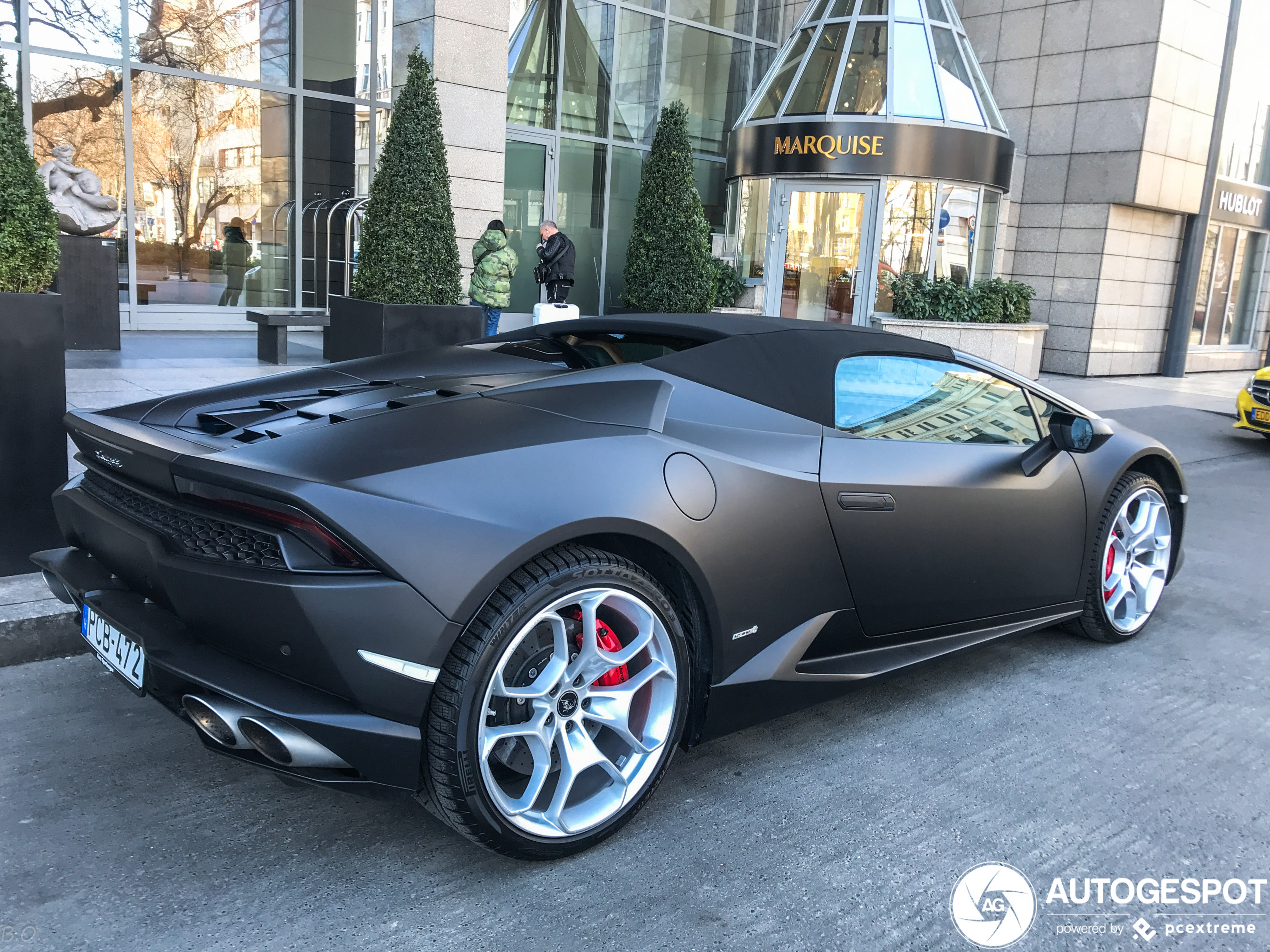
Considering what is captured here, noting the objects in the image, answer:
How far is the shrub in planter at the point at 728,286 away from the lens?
1611cm

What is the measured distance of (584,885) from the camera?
256cm

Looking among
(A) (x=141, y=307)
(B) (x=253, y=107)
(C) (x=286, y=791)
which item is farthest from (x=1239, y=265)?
(C) (x=286, y=791)

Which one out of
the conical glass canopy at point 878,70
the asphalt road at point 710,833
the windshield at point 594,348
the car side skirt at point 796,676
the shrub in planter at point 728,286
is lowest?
the asphalt road at point 710,833

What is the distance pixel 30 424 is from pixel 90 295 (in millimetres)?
7591

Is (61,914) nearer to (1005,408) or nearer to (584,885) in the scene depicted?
→ (584,885)

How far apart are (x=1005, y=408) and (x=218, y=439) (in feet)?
9.29

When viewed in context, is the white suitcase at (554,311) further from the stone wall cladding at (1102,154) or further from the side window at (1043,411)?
the stone wall cladding at (1102,154)

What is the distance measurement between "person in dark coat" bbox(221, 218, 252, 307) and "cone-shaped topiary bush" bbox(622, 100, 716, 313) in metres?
5.66

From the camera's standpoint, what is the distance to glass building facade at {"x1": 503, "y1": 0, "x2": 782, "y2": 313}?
16453 mm

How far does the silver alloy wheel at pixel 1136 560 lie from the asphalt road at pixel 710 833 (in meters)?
0.48

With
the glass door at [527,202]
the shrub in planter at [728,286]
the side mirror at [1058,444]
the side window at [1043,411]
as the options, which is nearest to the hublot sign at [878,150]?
the shrub in planter at [728,286]

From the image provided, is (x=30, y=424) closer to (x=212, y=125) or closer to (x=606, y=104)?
(x=212, y=125)

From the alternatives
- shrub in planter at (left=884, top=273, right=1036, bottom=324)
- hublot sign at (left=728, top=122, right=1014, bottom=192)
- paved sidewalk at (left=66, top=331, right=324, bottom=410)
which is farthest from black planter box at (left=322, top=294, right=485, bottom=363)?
hublot sign at (left=728, top=122, right=1014, bottom=192)

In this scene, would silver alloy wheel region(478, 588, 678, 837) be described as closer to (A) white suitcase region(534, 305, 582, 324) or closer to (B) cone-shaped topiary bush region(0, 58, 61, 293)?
(B) cone-shaped topiary bush region(0, 58, 61, 293)
